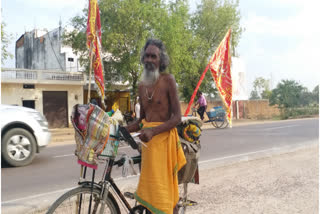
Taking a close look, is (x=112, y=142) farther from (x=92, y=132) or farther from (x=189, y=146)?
(x=189, y=146)

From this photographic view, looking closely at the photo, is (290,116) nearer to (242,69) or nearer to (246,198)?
(242,69)

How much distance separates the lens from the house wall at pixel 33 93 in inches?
813

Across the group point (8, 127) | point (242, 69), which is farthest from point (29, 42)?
point (8, 127)

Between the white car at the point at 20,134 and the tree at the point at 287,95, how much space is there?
1167 inches

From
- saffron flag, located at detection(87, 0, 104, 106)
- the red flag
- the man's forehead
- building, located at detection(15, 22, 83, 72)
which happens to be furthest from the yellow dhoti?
building, located at detection(15, 22, 83, 72)

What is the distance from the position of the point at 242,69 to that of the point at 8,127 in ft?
91.7

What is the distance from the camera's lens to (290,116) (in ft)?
103

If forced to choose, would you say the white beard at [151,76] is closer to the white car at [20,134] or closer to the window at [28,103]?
the white car at [20,134]

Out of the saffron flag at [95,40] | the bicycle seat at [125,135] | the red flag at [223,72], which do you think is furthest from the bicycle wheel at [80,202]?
the saffron flag at [95,40]

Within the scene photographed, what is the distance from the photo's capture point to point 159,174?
237 centimetres

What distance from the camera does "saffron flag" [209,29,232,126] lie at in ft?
18.6

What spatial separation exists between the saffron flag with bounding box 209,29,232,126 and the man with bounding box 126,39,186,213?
130 inches

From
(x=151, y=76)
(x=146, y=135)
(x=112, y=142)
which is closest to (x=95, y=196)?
(x=112, y=142)

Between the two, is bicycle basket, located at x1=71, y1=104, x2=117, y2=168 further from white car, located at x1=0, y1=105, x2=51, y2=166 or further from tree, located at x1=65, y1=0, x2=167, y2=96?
tree, located at x1=65, y1=0, x2=167, y2=96
